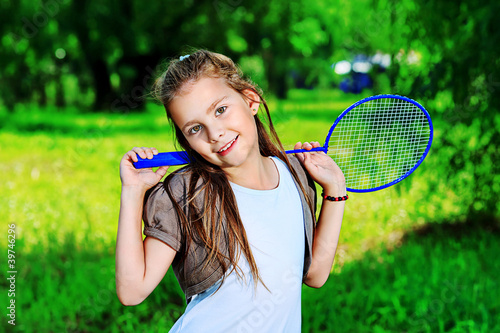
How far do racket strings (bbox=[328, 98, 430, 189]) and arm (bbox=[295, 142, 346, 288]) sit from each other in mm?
407

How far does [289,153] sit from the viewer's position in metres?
1.68

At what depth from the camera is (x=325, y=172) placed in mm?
1618

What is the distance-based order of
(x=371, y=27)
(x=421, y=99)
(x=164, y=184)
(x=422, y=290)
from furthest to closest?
(x=371, y=27) → (x=421, y=99) → (x=422, y=290) → (x=164, y=184)

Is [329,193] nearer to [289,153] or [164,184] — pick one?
[289,153]

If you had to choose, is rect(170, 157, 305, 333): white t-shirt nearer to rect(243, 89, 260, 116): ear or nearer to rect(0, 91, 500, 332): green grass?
rect(243, 89, 260, 116): ear

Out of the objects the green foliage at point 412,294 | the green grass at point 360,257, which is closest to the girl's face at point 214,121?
the green grass at point 360,257

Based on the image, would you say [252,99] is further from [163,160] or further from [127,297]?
[127,297]

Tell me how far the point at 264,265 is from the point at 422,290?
6.85ft

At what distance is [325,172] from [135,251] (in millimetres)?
653

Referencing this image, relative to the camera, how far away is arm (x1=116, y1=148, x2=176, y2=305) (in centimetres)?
128

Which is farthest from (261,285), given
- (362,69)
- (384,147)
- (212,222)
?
(362,69)

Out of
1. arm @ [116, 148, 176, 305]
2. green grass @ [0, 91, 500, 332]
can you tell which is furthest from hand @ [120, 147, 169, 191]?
green grass @ [0, 91, 500, 332]

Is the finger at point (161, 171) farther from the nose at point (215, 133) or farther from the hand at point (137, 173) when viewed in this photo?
the nose at point (215, 133)

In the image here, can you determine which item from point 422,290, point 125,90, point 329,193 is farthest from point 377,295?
point 125,90
